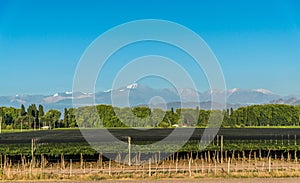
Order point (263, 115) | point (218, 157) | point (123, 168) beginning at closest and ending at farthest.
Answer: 1. point (123, 168)
2. point (218, 157)
3. point (263, 115)

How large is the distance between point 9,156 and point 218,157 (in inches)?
529

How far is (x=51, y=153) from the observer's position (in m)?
27.7

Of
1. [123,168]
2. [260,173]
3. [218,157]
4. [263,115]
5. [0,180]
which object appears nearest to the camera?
[0,180]

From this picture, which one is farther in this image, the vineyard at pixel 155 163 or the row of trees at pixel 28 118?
the row of trees at pixel 28 118

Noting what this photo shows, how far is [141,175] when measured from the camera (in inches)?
776

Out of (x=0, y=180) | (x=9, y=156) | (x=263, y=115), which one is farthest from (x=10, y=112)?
(x=0, y=180)

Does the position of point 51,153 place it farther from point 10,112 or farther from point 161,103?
point 10,112

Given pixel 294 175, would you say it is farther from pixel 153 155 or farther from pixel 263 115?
pixel 263 115

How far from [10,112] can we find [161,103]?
111579 millimetres

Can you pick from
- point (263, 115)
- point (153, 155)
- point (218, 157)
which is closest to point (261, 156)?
point (218, 157)

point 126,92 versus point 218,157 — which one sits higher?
point 126,92

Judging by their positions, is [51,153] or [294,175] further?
[51,153]

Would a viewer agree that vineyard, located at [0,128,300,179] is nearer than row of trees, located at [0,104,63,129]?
Yes

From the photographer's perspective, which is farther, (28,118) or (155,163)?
(28,118)
